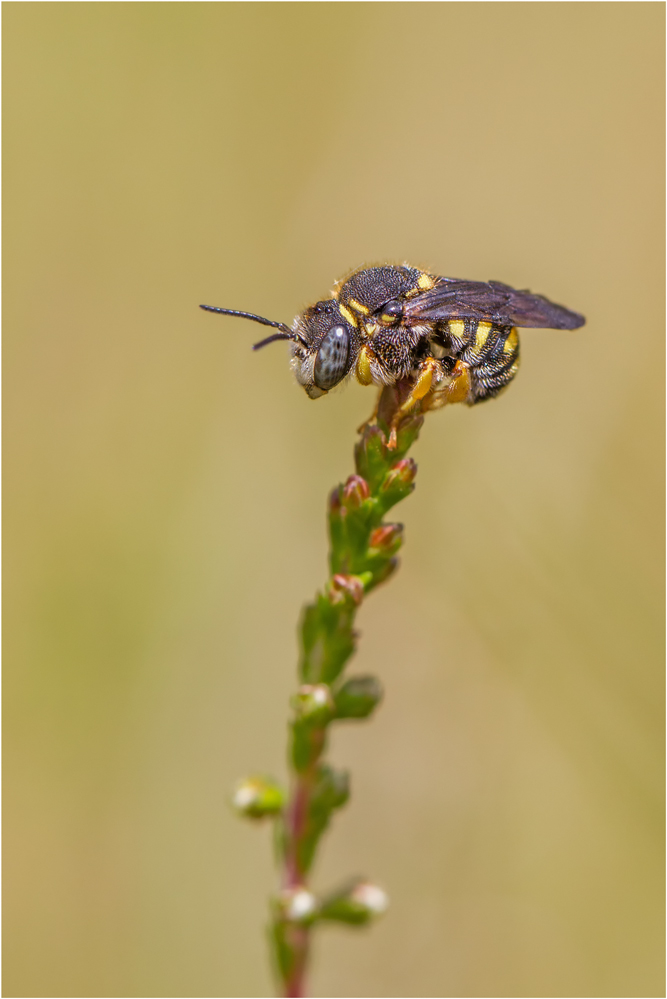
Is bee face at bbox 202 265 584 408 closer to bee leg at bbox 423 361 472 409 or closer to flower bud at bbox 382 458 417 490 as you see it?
bee leg at bbox 423 361 472 409

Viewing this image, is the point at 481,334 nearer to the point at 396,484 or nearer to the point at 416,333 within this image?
the point at 416,333

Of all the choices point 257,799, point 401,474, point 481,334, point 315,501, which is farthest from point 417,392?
point 315,501

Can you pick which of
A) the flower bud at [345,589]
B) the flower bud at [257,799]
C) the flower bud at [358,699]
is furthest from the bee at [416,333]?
the flower bud at [257,799]

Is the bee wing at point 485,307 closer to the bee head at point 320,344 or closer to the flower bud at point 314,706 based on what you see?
the bee head at point 320,344

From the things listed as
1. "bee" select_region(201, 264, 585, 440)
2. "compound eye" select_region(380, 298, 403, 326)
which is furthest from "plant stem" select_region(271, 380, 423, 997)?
"compound eye" select_region(380, 298, 403, 326)

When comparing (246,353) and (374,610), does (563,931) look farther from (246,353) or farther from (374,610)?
(246,353)

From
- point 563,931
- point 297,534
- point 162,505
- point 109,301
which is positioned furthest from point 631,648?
point 109,301

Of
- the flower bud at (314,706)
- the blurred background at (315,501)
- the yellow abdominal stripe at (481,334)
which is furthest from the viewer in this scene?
the blurred background at (315,501)
